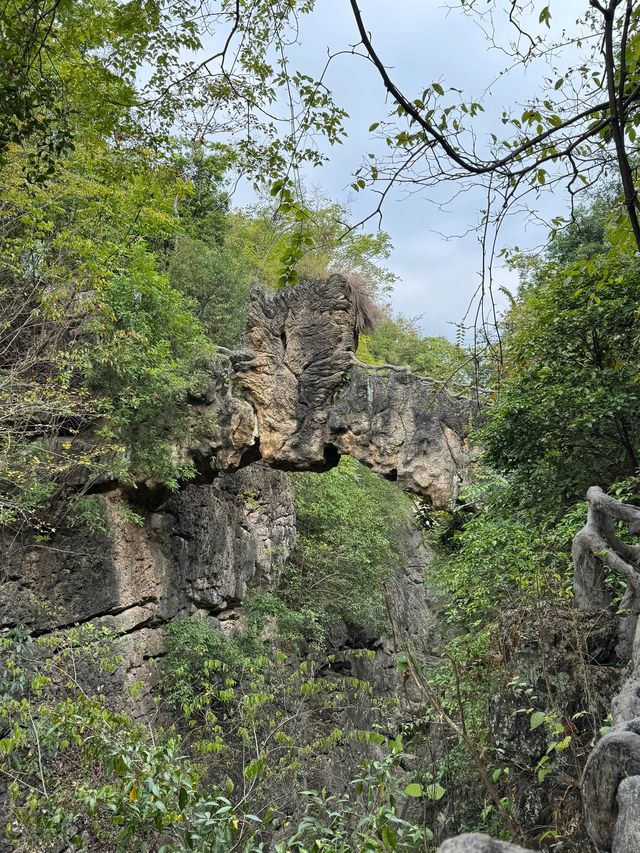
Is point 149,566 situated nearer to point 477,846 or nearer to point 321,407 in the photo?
point 321,407

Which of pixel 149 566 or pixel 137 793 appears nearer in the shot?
pixel 137 793

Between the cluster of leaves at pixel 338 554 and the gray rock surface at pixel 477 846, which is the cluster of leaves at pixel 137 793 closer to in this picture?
the gray rock surface at pixel 477 846

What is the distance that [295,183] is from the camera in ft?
6.84

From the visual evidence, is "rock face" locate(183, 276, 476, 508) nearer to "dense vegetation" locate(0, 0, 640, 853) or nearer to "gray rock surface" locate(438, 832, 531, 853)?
"dense vegetation" locate(0, 0, 640, 853)

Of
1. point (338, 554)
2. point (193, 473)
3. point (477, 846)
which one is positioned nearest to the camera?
point (477, 846)

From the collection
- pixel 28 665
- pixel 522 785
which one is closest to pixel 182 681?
pixel 28 665

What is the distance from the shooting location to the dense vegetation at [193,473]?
2.77 m

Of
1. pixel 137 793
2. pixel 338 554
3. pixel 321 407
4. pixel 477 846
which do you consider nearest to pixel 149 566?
pixel 321 407

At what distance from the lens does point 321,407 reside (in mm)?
9125

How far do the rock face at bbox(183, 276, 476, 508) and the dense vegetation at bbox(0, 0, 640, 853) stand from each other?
52cm

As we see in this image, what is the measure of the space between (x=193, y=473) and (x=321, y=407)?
1.82 metres

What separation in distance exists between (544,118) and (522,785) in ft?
10.7

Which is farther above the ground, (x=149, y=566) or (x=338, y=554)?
(x=149, y=566)

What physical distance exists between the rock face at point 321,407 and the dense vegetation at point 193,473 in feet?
1.69
